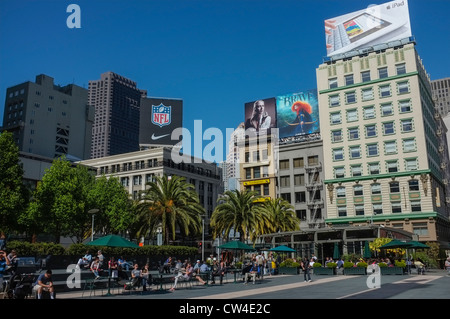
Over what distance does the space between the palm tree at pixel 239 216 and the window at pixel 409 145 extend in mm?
26995

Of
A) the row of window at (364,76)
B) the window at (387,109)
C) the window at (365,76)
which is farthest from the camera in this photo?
the window at (365,76)

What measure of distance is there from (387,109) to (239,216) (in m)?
32.1

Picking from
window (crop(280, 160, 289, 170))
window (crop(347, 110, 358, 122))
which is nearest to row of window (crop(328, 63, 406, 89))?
window (crop(347, 110, 358, 122))

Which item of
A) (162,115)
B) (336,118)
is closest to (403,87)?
(336,118)

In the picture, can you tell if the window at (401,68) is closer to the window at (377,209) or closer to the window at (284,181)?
the window at (377,209)

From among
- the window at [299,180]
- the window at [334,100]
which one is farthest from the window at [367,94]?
the window at [299,180]

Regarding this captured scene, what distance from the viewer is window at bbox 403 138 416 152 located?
6311 cm

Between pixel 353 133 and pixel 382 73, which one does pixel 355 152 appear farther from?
pixel 382 73

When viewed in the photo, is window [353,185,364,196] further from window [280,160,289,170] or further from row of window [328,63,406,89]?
row of window [328,63,406,89]

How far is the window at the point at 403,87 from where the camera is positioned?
64812 millimetres

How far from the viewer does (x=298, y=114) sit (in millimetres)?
83375

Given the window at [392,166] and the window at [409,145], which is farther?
the window at [392,166]
